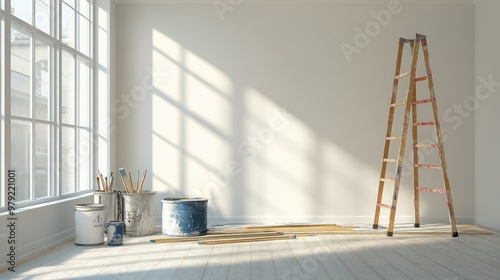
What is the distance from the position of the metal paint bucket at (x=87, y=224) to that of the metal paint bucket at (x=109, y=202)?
0.56m

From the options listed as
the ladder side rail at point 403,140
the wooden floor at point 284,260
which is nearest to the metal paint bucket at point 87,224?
the wooden floor at point 284,260

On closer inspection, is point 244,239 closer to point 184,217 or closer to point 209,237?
point 209,237

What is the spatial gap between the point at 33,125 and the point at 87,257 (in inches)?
49.4

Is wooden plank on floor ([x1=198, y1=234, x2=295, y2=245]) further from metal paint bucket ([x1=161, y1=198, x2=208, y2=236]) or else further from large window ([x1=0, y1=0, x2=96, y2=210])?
large window ([x1=0, y1=0, x2=96, y2=210])

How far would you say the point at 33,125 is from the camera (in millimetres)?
5234

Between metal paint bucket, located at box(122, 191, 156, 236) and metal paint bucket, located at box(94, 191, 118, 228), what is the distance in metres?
0.14

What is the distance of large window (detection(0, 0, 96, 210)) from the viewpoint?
190 inches

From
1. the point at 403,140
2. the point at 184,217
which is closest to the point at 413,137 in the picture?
the point at 403,140

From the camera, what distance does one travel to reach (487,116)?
712 cm

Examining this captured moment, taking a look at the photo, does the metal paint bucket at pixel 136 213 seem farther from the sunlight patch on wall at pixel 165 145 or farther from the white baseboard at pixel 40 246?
the sunlight patch on wall at pixel 165 145

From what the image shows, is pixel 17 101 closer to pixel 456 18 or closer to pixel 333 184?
pixel 333 184

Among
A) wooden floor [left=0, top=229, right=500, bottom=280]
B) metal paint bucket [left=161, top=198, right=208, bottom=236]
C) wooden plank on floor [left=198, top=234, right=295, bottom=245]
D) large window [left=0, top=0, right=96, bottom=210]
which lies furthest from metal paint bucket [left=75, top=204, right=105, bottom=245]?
wooden plank on floor [left=198, top=234, right=295, bottom=245]

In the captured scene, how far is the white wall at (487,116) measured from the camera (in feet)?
22.6

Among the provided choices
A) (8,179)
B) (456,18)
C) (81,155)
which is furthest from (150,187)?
(456,18)
